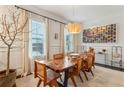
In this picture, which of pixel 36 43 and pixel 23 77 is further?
pixel 36 43

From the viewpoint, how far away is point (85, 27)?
664 cm

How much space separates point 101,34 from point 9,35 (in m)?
4.39

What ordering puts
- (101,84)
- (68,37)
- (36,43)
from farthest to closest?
(68,37) → (36,43) → (101,84)

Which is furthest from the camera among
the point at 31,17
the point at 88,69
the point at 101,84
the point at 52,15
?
the point at 52,15

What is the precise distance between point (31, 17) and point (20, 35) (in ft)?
2.69

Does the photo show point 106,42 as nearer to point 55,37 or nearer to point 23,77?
point 55,37

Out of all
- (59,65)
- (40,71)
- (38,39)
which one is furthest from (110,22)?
(40,71)

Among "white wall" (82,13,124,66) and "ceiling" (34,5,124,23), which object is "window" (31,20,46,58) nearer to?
"ceiling" (34,5,124,23)

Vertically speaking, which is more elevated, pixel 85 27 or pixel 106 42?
pixel 85 27

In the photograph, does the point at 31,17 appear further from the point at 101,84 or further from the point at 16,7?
the point at 101,84

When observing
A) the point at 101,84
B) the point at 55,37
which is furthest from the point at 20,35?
the point at 101,84

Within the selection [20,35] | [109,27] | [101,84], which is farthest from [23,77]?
[109,27]

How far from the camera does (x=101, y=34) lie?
224 inches
